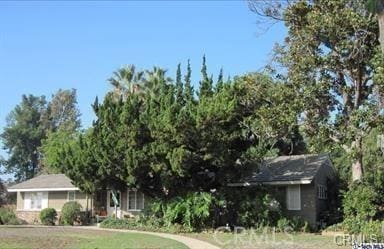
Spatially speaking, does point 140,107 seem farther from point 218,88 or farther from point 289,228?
point 289,228

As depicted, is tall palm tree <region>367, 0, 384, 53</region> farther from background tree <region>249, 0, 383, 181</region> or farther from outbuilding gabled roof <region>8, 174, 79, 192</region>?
outbuilding gabled roof <region>8, 174, 79, 192</region>

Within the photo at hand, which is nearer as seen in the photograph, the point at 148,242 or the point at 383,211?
the point at 148,242

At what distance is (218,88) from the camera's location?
31.8 meters

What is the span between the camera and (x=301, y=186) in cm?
3534

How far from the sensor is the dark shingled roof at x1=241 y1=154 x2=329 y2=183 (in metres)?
35.3

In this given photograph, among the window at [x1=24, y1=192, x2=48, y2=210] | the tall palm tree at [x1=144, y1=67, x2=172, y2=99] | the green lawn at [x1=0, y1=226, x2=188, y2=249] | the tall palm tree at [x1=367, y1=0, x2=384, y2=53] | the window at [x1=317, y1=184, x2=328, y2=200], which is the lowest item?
the green lawn at [x1=0, y1=226, x2=188, y2=249]

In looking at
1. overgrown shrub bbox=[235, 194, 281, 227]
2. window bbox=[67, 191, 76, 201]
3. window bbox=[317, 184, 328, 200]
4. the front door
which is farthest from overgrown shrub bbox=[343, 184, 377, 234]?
window bbox=[67, 191, 76, 201]

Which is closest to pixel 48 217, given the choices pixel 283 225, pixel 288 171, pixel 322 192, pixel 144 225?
pixel 144 225

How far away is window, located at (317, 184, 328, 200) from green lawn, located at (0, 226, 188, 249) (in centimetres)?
1352

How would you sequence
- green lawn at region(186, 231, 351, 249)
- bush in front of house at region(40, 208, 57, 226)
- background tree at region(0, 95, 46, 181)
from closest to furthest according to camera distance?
1. green lawn at region(186, 231, 351, 249)
2. bush in front of house at region(40, 208, 57, 226)
3. background tree at region(0, 95, 46, 181)

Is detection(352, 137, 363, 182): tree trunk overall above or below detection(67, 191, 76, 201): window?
above

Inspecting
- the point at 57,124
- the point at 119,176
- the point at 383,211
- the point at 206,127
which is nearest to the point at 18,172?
the point at 57,124

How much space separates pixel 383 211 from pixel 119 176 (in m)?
14.7

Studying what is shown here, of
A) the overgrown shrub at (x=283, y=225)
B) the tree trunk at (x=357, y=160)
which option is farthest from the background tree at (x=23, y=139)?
the tree trunk at (x=357, y=160)
